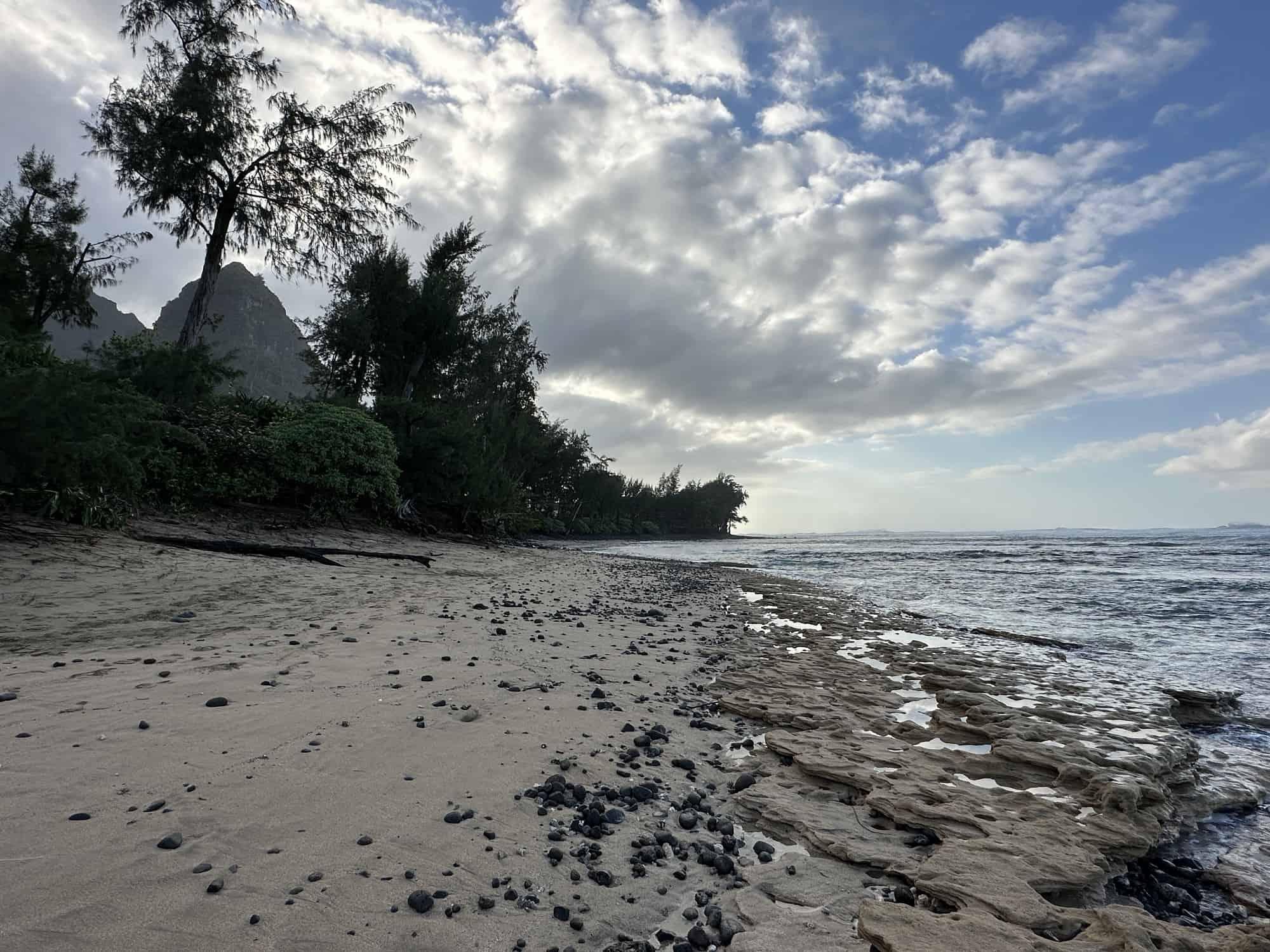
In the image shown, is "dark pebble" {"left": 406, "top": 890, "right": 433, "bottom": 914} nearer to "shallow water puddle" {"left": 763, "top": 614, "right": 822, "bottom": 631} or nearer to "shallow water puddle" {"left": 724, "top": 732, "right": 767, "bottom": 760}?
"shallow water puddle" {"left": 724, "top": 732, "right": 767, "bottom": 760}

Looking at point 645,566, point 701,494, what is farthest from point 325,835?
point 701,494

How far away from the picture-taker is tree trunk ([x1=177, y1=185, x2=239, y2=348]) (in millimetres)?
18953

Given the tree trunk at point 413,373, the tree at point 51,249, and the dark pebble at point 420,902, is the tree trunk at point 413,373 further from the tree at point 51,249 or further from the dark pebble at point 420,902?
the dark pebble at point 420,902

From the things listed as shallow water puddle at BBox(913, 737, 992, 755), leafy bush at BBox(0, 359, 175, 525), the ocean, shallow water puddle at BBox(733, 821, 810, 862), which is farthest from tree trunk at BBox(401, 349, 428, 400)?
shallow water puddle at BBox(733, 821, 810, 862)

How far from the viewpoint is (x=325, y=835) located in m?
2.77

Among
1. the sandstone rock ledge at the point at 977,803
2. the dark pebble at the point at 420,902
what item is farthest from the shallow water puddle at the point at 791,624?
the dark pebble at the point at 420,902

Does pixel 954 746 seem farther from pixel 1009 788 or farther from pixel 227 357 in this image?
pixel 227 357

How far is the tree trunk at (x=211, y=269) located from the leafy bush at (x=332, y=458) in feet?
12.9

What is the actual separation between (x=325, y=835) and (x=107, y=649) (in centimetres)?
421

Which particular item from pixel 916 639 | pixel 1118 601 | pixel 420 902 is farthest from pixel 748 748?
pixel 1118 601

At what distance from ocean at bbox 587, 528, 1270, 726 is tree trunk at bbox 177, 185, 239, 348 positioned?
70.5 feet

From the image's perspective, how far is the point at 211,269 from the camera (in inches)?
778

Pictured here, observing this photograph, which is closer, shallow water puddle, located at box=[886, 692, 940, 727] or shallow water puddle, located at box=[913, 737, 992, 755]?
shallow water puddle, located at box=[913, 737, 992, 755]

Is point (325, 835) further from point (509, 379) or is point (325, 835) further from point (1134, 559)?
point (509, 379)
